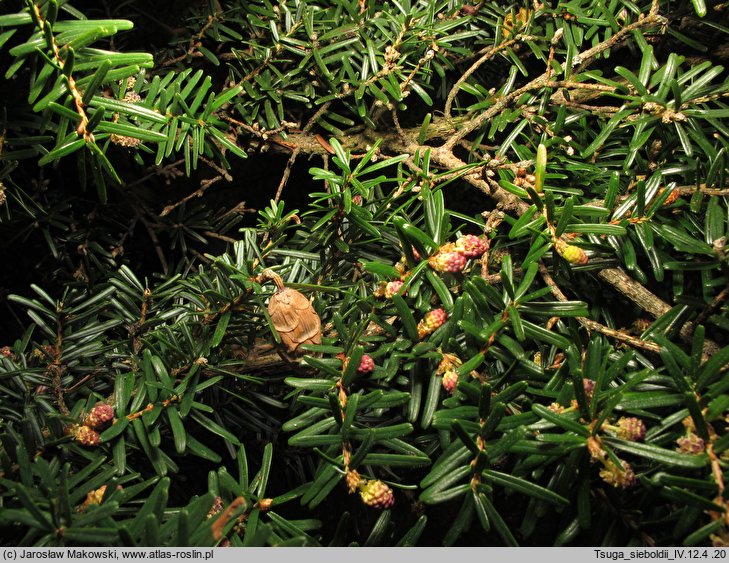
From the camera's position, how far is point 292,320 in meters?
0.69

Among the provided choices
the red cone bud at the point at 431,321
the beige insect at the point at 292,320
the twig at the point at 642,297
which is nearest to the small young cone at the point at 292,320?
the beige insect at the point at 292,320

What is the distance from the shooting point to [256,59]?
1.08 meters

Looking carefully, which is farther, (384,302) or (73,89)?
(384,302)

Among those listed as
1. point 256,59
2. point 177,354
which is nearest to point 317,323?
point 177,354

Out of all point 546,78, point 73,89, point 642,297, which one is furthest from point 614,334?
point 73,89

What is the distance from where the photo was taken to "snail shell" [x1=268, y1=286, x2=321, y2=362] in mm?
691

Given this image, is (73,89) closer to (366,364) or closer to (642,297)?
(366,364)

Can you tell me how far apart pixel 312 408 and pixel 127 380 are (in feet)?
0.90

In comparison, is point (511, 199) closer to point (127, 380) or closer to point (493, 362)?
point (493, 362)

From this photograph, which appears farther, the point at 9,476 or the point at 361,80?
the point at 361,80

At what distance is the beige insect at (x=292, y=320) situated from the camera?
2.27 feet

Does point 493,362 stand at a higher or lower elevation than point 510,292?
lower
